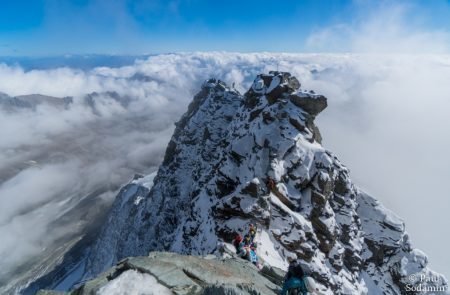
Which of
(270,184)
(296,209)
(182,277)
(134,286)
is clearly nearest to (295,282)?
(182,277)

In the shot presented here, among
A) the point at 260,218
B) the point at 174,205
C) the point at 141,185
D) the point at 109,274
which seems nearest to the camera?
the point at 109,274

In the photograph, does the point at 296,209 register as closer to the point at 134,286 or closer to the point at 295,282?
the point at 295,282

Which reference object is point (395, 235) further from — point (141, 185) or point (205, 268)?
point (141, 185)

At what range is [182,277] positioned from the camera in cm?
1766

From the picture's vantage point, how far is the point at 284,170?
62.5 meters

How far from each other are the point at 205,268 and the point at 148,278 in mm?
4707

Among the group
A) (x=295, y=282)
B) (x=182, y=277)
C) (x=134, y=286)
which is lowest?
(x=182, y=277)

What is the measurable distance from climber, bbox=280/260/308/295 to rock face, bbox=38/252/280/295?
5.47ft

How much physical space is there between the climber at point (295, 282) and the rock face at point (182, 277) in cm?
167

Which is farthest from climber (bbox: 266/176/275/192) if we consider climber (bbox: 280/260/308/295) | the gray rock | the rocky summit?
climber (bbox: 280/260/308/295)

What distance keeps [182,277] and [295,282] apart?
6257mm

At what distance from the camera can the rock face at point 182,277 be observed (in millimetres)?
16266

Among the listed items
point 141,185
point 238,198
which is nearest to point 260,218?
point 238,198

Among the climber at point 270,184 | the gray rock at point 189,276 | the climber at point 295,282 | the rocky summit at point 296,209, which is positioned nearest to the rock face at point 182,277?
the gray rock at point 189,276
